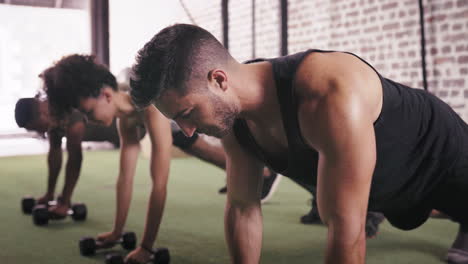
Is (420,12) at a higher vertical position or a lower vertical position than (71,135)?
higher

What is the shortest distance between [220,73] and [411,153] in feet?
1.78

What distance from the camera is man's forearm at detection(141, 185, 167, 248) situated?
73.4 inches

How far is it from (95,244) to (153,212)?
39 centimetres

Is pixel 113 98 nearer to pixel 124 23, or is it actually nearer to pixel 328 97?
pixel 328 97

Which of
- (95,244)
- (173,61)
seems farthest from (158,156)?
(173,61)

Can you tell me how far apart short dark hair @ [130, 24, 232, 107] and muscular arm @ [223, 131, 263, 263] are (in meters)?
0.30

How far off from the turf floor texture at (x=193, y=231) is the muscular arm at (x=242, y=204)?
698mm

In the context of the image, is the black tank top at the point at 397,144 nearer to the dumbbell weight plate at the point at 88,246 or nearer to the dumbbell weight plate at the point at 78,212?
the dumbbell weight plate at the point at 88,246

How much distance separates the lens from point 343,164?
0.94 metres

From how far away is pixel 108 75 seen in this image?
2.07 meters

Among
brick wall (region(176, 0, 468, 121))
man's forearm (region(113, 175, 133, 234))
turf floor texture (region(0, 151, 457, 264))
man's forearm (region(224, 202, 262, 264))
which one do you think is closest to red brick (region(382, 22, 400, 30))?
brick wall (region(176, 0, 468, 121))

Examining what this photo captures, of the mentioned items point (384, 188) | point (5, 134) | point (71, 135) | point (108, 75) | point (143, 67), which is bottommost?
point (5, 134)

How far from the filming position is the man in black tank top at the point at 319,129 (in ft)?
3.13

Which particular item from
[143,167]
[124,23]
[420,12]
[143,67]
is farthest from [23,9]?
[143,67]
